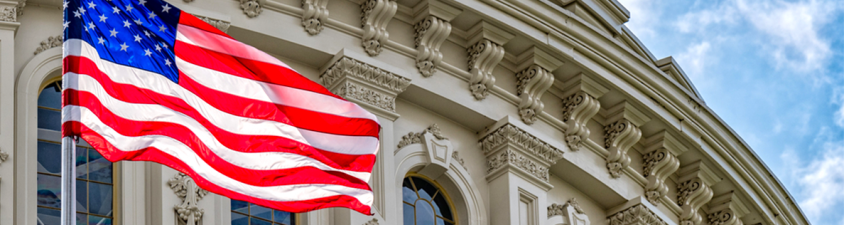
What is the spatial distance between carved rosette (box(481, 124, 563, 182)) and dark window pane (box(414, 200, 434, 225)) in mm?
1219


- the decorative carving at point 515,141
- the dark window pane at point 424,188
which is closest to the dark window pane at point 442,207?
the dark window pane at point 424,188

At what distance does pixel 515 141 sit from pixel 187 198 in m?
6.54

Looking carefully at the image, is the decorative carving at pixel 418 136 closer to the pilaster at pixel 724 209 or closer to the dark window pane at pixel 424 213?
the dark window pane at pixel 424 213

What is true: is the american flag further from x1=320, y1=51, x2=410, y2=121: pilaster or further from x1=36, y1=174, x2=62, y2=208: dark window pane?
x1=320, y1=51, x2=410, y2=121: pilaster

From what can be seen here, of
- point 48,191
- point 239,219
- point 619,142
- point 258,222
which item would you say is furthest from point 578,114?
point 48,191

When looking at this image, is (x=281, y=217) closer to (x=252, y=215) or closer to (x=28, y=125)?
(x=252, y=215)

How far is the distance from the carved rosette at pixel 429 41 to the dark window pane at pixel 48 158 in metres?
6.15

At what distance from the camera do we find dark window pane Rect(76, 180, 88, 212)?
19.8m

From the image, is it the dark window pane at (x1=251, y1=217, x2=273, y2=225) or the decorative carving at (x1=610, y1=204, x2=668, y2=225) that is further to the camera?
the decorative carving at (x1=610, y1=204, x2=668, y2=225)

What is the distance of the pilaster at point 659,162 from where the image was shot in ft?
89.7

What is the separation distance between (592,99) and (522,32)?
217cm

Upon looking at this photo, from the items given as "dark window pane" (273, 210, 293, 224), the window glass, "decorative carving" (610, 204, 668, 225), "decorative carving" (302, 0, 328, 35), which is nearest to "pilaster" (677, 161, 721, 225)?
"decorative carving" (610, 204, 668, 225)

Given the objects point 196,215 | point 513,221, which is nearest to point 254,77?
point 196,215

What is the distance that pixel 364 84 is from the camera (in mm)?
22938
